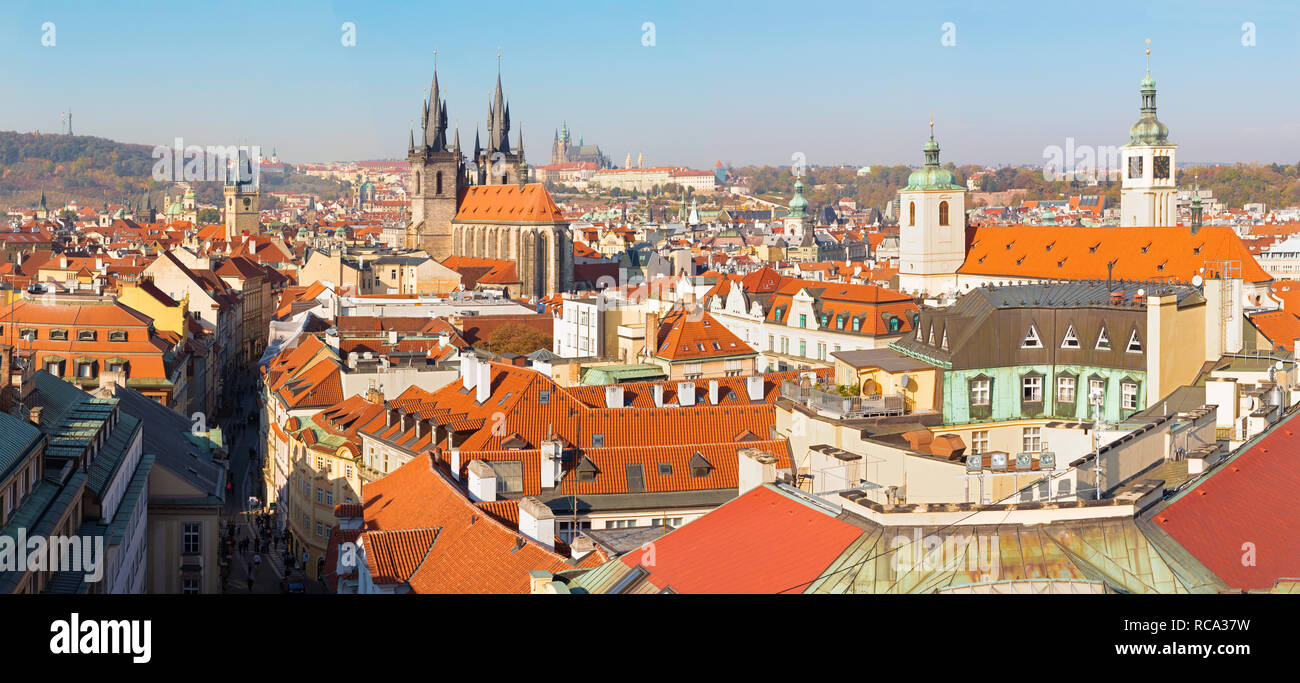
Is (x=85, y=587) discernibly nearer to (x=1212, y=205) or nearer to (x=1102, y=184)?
(x=1212, y=205)

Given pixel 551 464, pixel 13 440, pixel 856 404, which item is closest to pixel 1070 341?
pixel 856 404

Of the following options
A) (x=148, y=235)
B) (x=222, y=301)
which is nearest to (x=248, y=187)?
(x=148, y=235)

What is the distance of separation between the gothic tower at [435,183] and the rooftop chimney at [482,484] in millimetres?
82463

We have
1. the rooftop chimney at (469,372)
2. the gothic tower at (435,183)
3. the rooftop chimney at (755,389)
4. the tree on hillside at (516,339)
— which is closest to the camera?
the rooftop chimney at (755,389)

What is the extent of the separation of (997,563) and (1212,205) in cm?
13831

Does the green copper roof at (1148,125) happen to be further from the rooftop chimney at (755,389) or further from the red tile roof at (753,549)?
the red tile roof at (753,549)

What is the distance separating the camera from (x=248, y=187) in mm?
134750

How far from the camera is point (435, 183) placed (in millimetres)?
104812

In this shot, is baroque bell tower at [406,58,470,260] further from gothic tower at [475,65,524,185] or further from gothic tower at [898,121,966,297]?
gothic tower at [898,121,966,297]

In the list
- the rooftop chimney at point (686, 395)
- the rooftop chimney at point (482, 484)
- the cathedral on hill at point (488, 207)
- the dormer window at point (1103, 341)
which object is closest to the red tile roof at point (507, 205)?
the cathedral on hill at point (488, 207)

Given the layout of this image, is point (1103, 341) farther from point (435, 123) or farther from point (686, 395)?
point (435, 123)

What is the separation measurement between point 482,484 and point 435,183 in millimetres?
84614

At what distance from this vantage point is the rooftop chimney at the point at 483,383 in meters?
29.8
